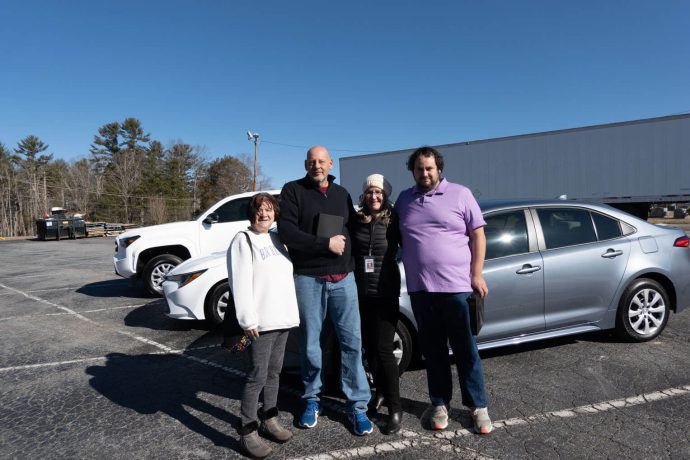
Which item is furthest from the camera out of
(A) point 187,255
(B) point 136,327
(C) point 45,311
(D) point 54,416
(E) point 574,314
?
(A) point 187,255

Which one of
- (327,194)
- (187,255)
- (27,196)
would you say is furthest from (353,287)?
(27,196)

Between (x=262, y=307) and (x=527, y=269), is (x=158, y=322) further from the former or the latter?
(x=527, y=269)

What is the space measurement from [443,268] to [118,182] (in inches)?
2403

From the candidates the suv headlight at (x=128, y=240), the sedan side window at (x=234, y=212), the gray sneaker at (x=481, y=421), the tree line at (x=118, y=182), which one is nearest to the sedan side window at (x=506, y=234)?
the gray sneaker at (x=481, y=421)

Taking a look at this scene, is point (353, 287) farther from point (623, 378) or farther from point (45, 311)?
point (45, 311)

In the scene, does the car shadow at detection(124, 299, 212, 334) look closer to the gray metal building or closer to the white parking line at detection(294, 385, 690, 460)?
the white parking line at detection(294, 385, 690, 460)

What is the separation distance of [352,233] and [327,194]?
0.97 feet

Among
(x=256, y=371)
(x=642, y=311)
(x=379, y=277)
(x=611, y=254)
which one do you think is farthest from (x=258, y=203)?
(x=642, y=311)

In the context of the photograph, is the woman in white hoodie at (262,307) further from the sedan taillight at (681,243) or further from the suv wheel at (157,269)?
the suv wheel at (157,269)

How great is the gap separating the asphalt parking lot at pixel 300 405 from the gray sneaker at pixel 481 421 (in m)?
0.05

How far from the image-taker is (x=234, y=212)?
704 centimetres

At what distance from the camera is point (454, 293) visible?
8.57ft

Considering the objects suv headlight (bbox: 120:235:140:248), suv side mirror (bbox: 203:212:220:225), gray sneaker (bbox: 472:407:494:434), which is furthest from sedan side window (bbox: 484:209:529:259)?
suv headlight (bbox: 120:235:140:248)

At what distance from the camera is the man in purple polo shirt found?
2.62 metres
